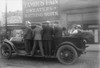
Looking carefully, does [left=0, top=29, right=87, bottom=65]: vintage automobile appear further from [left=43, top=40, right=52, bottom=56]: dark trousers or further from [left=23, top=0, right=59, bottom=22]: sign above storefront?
[left=23, top=0, right=59, bottom=22]: sign above storefront

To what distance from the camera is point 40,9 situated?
1350 mm

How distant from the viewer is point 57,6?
51.8 inches

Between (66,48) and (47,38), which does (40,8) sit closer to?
(47,38)

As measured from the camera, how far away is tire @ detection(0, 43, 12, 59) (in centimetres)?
257

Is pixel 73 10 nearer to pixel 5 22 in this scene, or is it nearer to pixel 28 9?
pixel 28 9

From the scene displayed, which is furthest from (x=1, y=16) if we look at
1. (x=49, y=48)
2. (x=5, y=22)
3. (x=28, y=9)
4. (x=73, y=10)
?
(x=49, y=48)

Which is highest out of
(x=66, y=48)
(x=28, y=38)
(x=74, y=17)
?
(x=74, y=17)

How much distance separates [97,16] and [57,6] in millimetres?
490

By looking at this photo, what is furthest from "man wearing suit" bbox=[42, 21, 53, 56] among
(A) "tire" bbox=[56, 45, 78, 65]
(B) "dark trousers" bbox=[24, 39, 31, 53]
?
(B) "dark trousers" bbox=[24, 39, 31, 53]

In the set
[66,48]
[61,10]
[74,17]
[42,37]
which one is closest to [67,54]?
[66,48]

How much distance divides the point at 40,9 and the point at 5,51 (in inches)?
63.1

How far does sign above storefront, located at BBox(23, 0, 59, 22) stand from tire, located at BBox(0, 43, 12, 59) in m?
→ 1.35

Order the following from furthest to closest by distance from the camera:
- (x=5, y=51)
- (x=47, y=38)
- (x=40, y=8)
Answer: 1. (x=5, y=51)
2. (x=47, y=38)
3. (x=40, y=8)

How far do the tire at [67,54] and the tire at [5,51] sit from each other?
3.13 ft
